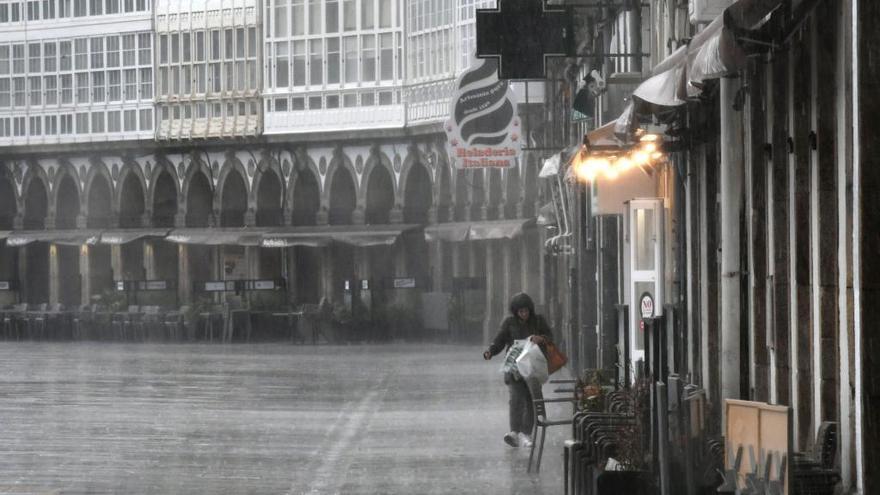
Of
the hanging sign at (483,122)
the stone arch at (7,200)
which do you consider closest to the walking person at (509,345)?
the hanging sign at (483,122)

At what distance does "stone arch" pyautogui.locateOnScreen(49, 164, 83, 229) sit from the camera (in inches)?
2633

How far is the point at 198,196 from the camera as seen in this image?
2579 inches

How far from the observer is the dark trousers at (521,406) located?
17.6 metres

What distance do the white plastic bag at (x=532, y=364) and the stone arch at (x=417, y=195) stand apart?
4153 cm

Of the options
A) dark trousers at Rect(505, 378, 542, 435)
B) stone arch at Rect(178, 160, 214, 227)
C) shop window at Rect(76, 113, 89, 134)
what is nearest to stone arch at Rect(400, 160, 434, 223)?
stone arch at Rect(178, 160, 214, 227)

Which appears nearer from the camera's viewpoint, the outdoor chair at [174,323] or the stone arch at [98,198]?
the outdoor chair at [174,323]

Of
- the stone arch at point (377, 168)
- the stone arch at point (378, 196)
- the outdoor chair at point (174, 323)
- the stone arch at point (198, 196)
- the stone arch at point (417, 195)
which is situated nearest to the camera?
the outdoor chair at point (174, 323)

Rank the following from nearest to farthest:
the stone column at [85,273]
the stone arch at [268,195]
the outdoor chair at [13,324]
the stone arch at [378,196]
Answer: the outdoor chair at [13,324] → the stone arch at [378,196] → the stone arch at [268,195] → the stone column at [85,273]

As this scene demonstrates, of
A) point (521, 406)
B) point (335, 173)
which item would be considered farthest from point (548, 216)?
point (335, 173)

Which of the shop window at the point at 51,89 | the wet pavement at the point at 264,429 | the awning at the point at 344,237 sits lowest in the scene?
the wet pavement at the point at 264,429

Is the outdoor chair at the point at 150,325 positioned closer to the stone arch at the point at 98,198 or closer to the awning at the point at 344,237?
the awning at the point at 344,237

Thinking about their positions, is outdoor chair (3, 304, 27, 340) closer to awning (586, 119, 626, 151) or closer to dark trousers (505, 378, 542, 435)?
dark trousers (505, 378, 542, 435)

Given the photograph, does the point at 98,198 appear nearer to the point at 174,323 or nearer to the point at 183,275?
the point at 183,275

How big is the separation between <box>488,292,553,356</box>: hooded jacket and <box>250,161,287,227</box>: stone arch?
4470cm
